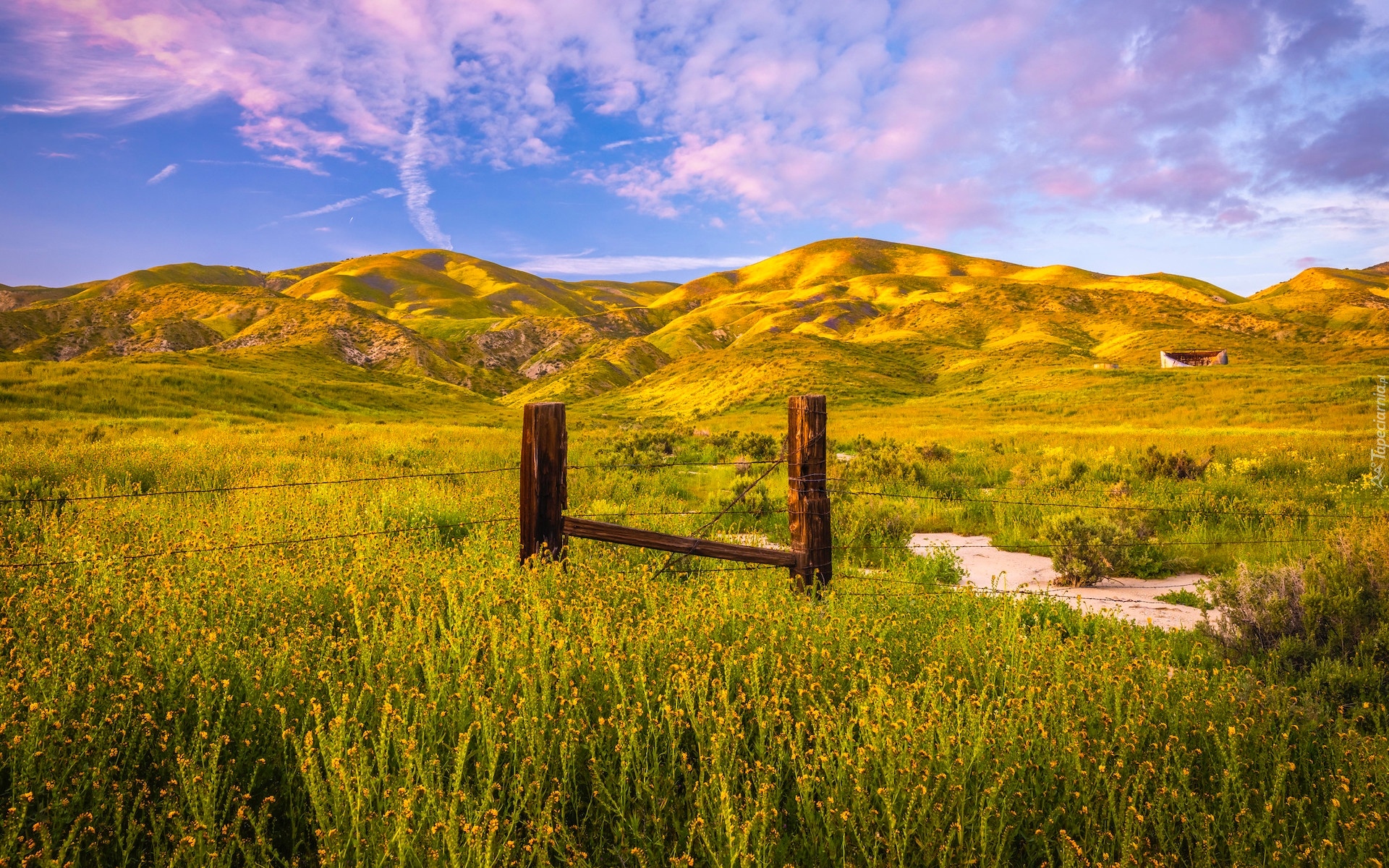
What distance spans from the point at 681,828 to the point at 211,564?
3.95m

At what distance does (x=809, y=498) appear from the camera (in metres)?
5.23

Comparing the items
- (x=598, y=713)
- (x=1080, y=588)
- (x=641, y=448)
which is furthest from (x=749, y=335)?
(x=598, y=713)

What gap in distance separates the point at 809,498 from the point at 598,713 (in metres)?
2.53

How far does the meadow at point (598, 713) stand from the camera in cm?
240

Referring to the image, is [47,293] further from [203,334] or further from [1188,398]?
[1188,398]

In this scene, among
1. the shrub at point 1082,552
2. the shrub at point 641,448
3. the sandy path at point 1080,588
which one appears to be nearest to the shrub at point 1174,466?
the sandy path at point 1080,588

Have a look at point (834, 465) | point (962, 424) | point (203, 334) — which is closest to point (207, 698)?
point (834, 465)

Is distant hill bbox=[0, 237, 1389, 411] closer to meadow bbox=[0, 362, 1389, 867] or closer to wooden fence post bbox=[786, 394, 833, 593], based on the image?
wooden fence post bbox=[786, 394, 833, 593]

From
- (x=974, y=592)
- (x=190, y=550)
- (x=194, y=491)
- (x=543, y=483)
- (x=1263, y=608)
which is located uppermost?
(x=543, y=483)

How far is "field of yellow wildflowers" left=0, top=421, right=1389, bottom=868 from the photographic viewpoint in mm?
2379

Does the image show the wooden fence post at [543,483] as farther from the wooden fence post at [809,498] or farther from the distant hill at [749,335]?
the distant hill at [749,335]

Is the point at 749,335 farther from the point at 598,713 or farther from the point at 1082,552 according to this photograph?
the point at 598,713

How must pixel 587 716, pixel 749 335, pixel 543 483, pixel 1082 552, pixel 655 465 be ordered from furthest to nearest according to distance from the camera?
pixel 749 335 < pixel 655 465 < pixel 1082 552 < pixel 543 483 < pixel 587 716

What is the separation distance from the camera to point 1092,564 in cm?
744
